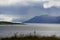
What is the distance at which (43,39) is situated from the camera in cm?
2089

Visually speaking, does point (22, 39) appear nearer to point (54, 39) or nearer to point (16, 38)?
point (16, 38)

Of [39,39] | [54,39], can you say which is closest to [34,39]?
[39,39]

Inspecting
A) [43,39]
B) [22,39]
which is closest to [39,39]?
[43,39]

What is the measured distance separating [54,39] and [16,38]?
373cm

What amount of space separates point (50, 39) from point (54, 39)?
2.39ft

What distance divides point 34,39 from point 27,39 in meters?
0.71

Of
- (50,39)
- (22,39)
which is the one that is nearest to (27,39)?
(22,39)

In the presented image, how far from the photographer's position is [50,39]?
20.6 metres

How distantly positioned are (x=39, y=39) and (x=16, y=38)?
224 cm

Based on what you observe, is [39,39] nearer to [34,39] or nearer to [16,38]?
[34,39]

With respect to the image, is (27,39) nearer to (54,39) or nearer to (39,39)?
(39,39)

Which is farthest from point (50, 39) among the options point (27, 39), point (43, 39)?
point (27, 39)

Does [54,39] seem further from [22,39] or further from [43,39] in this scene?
[22,39]

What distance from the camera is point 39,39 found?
2081 centimetres
